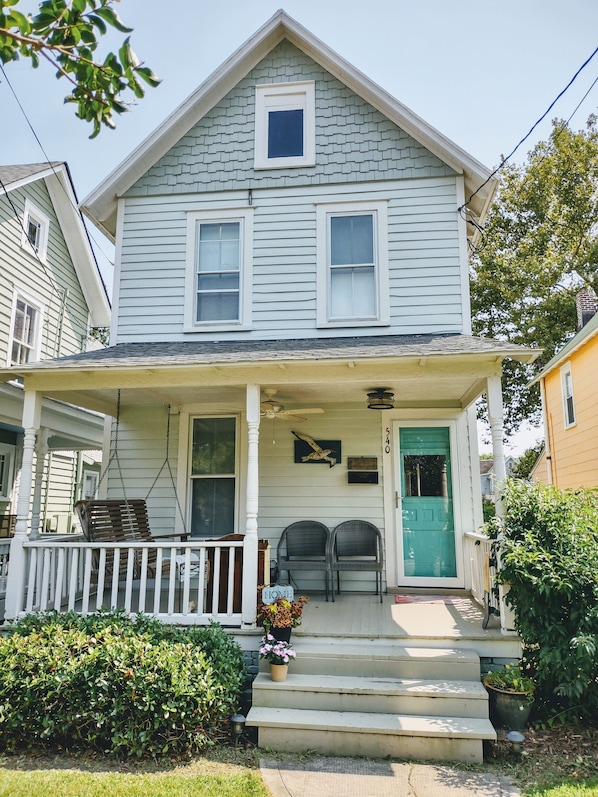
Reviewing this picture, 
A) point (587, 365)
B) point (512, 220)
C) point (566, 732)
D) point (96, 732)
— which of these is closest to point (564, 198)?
point (512, 220)

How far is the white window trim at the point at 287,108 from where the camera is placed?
785 centimetres

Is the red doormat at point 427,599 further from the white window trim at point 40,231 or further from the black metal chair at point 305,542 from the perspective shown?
the white window trim at point 40,231

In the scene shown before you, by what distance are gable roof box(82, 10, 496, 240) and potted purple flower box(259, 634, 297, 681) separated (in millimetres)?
5950

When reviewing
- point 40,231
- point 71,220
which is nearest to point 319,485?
point 40,231

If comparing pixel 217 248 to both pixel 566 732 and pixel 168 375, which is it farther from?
pixel 566 732

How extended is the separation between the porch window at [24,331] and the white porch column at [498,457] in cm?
907

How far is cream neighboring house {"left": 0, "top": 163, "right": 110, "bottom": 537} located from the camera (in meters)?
10.8

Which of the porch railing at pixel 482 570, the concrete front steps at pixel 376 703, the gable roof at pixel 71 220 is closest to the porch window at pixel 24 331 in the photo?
the gable roof at pixel 71 220

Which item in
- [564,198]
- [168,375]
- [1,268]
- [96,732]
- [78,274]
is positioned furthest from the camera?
[564,198]

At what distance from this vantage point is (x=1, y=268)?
10.7 metres

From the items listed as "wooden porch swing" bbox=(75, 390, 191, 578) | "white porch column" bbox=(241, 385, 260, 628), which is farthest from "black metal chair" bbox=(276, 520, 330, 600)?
"white porch column" bbox=(241, 385, 260, 628)

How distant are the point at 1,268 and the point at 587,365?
1128cm

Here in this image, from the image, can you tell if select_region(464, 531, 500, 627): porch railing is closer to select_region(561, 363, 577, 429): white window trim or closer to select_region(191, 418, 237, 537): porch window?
select_region(191, 418, 237, 537): porch window

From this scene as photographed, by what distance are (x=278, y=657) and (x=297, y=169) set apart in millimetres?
6046
